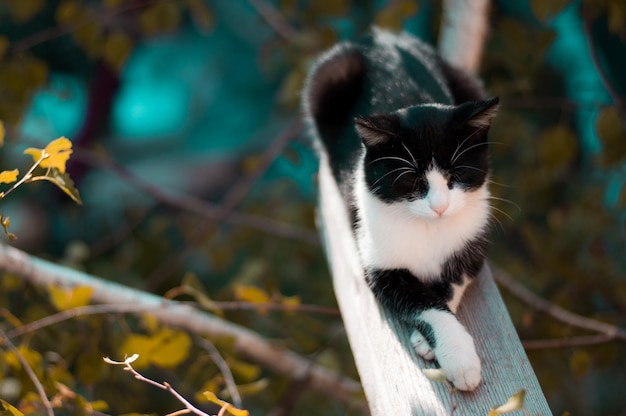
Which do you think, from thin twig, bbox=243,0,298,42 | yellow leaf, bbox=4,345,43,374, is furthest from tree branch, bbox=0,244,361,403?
thin twig, bbox=243,0,298,42

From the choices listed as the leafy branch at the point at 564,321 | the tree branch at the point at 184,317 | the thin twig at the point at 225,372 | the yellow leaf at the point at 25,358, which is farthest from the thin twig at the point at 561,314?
the yellow leaf at the point at 25,358

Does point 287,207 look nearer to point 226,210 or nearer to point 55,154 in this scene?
point 226,210

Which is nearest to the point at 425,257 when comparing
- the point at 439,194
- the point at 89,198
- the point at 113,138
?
the point at 439,194

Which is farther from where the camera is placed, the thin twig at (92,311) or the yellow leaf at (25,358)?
the thin twig at (92,311)

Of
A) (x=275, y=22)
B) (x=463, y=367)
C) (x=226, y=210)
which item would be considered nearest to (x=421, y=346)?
(x=463, y=367)

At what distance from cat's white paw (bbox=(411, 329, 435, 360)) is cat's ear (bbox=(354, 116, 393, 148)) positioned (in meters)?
0.39

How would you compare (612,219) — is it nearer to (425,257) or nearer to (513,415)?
(425,257)

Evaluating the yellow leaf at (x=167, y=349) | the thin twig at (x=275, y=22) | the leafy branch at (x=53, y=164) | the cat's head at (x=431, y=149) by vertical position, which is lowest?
the yellow leaf at (x=167, y=349)

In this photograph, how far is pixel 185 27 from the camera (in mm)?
5426

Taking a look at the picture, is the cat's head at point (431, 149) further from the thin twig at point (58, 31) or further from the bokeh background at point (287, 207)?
the thin twig at point (58, 31)

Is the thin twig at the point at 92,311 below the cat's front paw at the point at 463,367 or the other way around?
below

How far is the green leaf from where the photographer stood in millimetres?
1244

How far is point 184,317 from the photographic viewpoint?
212 centimetres

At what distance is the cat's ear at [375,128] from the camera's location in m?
1.45
